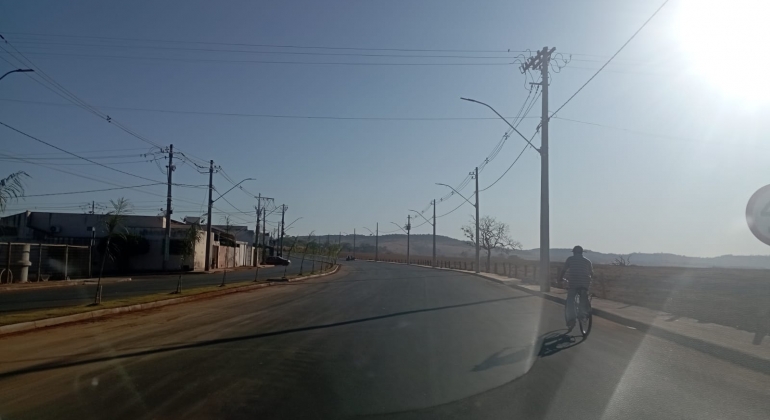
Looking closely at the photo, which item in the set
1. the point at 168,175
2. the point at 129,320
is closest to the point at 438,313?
the point at 129,320

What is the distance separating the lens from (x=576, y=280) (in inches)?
564

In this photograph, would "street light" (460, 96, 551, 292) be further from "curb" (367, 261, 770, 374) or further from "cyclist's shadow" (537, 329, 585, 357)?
"cyclist's shadow" (537, 329, 585, 357)

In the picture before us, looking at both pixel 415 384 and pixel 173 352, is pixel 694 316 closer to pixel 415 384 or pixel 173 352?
pixel 415 384

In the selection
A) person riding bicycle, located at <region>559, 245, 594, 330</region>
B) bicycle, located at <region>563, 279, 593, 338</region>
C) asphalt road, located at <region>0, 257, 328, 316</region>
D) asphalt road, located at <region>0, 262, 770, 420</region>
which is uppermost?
person riding bicycle, located at <region>559, 245, 594, 330</region>

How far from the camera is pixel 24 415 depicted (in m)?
6.92

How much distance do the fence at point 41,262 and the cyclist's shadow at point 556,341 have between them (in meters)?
24.7

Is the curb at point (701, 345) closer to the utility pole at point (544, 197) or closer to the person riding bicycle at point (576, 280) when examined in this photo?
the person riding bicycle at point (576, 280)

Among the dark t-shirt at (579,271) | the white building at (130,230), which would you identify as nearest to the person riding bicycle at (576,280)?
the dark t-shirt at (579,271)

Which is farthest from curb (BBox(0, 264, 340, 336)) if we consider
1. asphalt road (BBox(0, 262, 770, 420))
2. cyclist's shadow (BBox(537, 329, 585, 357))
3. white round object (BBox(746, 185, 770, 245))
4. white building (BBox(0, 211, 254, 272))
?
white building (BBox(0, 211, 254, 272))

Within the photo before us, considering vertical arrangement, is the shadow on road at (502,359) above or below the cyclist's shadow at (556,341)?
below

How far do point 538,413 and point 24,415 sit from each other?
5.53m

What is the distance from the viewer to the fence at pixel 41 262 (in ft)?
109

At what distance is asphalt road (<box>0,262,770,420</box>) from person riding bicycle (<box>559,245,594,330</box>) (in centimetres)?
54

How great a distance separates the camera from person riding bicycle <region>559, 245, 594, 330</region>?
14.2m
